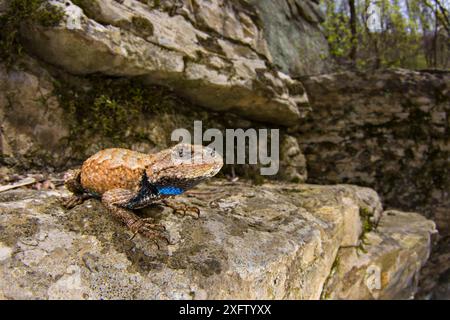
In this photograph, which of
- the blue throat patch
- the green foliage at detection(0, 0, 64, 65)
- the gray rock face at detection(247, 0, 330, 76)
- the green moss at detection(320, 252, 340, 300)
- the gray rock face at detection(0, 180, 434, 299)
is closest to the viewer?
the gray rock face at detection(0, 180, 434, 299)

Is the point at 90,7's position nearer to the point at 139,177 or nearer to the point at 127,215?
the point at 139,177

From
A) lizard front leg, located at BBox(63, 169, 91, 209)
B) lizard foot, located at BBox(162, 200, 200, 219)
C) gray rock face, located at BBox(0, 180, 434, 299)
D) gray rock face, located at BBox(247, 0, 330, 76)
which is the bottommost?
gray rock face, located at BBox(0, 180, 434, 299)

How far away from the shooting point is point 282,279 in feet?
9.14

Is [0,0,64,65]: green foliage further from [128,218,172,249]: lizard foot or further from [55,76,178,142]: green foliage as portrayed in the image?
[128,218,172,249]: lizard foot

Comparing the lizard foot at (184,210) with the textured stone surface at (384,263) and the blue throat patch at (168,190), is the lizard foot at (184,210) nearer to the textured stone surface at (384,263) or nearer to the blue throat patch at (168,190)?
the blue throat patch at (168,190)

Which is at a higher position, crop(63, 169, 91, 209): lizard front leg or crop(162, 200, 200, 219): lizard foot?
crop(63, 169, 91, 209): lizard front leg

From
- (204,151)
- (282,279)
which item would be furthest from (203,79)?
(282,279)

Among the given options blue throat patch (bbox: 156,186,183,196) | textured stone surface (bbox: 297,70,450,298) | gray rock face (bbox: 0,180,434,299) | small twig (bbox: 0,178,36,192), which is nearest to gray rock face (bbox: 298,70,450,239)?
textured stone surface (bbox: 297,70,450,298)

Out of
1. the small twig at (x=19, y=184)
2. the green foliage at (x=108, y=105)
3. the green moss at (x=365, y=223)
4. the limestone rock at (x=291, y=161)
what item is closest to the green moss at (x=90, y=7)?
the green foliage at (x=108, y=105)

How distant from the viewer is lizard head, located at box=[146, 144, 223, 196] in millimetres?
2557

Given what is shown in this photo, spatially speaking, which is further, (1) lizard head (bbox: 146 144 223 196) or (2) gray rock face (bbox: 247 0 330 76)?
(2) gray rock face (bbox: 247 0 330 76)

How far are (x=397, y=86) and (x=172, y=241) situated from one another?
20.9ft

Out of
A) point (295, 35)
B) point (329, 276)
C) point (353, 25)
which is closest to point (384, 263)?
point (329, 276)

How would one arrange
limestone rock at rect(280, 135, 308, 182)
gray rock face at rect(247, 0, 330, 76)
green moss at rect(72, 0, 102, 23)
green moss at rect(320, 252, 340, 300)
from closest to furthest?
green moss at rect(320, 252, 340, 300), green moss at rect(72, 0, 102, 23), limestone rock at rect(280, 135, 308, 182), gray rock face at rect(247, 0, 330, 76)
